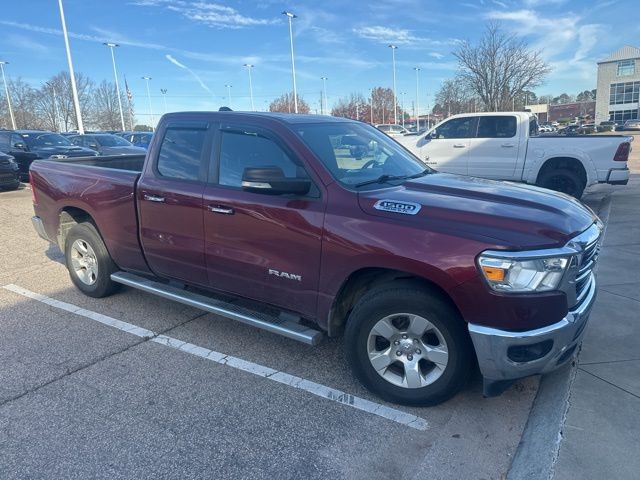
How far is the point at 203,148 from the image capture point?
4094mm

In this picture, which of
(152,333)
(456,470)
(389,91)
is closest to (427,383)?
(456,470)

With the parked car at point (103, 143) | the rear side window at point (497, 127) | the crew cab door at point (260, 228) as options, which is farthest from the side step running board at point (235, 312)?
the parked car at point (103, 143)

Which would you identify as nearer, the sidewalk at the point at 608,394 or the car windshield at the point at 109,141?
the sidewalk at the point at 608,394

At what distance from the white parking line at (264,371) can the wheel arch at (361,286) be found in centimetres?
43

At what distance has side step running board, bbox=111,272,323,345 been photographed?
11.4 feet

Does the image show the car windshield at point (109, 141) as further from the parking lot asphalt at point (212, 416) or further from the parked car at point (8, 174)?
the parking lot asphalt at point (212, 416)

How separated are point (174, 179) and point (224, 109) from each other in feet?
2.74

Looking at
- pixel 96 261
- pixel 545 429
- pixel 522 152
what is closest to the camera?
pixel 545 429

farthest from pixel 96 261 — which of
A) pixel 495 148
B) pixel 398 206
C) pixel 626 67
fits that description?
pixel 626 67

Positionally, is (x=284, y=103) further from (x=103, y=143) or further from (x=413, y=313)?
(x=413, y=313)

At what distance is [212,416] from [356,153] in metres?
2.28

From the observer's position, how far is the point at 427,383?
314 centimetres

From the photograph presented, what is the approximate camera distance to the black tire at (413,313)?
9.70ft

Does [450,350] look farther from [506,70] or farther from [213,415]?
[506,70]
